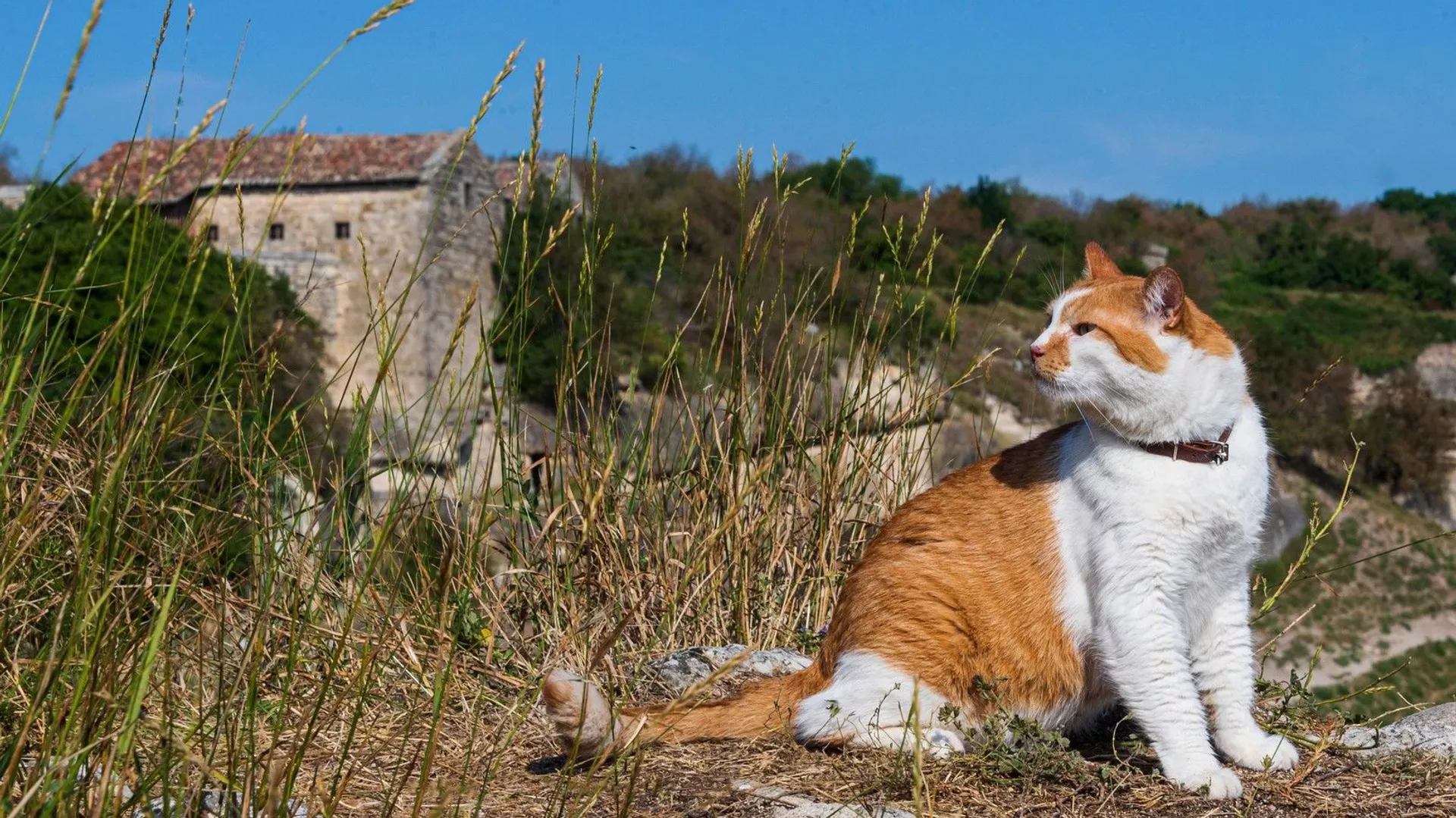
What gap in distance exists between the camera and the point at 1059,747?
260 centimetres

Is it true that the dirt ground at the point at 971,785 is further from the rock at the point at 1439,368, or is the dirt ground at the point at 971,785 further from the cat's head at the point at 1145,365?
the rock at the point at 1439,368

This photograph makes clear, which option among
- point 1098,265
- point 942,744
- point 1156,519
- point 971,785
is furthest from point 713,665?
point 1098,265

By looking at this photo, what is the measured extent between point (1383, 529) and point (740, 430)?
29891 millimetres

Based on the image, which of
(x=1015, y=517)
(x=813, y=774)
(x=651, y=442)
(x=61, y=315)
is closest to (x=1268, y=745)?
(x=1015, y=517)

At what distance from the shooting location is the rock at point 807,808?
224 centimetres

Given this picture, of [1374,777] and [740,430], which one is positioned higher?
[740,430]

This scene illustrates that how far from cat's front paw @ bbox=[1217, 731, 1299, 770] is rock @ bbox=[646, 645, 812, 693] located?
44.0 inches

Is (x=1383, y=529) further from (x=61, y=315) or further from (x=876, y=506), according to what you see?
(x=61, y=315)

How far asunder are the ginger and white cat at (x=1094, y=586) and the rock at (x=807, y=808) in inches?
9.8

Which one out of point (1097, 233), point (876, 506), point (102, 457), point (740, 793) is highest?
point (1097, 233)

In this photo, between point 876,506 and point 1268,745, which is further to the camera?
point 876,506

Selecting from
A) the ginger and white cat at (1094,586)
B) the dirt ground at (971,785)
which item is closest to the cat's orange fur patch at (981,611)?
the ginger and white cat at (1094,586)

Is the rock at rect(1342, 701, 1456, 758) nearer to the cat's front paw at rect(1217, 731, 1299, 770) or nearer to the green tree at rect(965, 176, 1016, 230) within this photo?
the cat's front paw at rect(1217, 731, 1299, 770)

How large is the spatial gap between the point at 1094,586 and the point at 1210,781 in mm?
464
